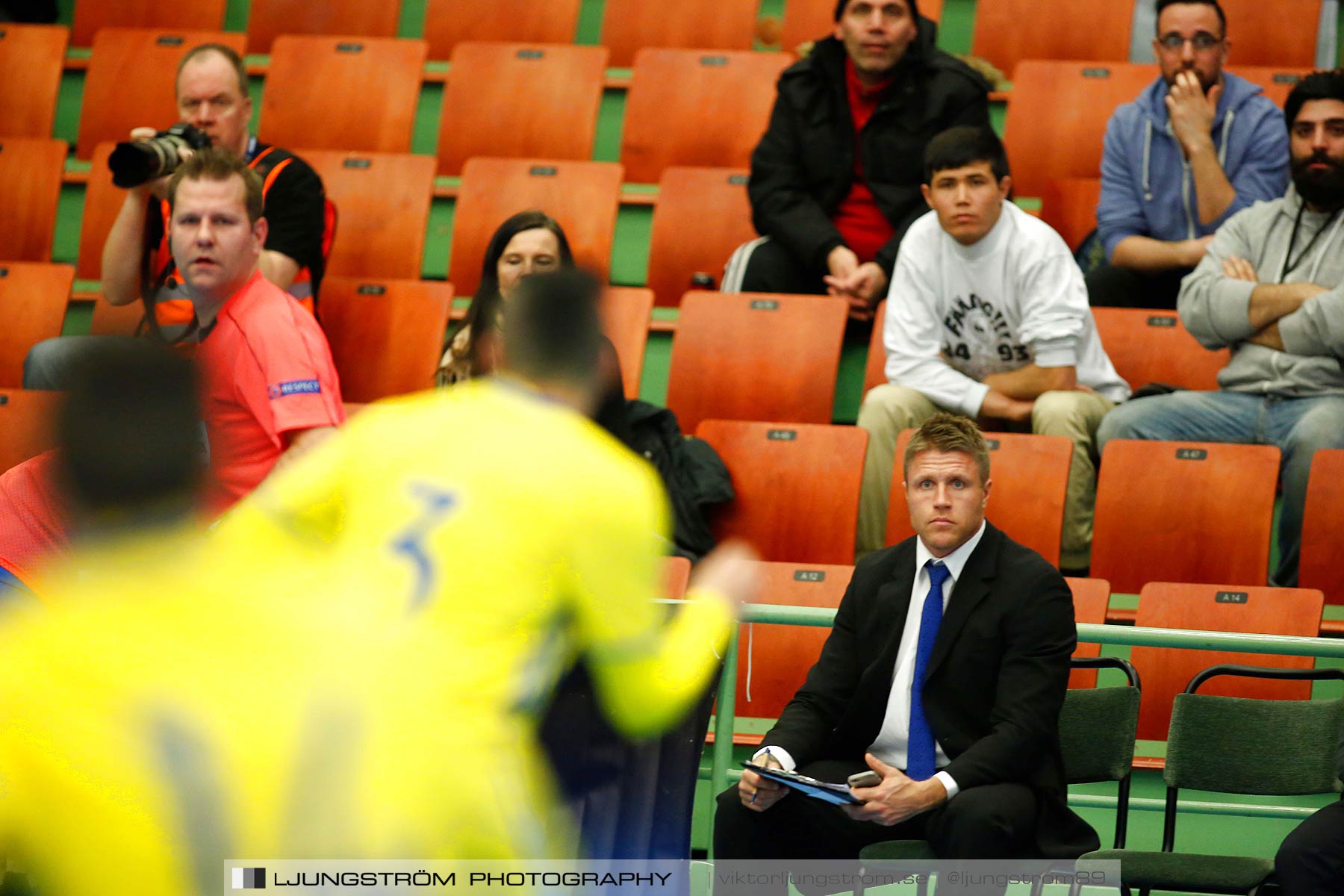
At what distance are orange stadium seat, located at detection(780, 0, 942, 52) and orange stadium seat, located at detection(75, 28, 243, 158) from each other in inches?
79.8

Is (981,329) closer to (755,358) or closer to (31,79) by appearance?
(755,358)

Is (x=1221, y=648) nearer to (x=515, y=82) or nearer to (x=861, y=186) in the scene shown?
(x=861, y=186)

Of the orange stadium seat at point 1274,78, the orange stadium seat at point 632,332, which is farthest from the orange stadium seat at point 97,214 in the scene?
the orange stadium seat at point 1274,78

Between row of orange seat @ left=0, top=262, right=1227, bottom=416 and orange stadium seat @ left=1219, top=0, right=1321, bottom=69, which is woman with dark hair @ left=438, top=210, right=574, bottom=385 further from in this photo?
orange stadium seat @ left=1219, top=0, right=1321, bottom=69

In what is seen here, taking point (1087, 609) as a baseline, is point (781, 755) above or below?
below

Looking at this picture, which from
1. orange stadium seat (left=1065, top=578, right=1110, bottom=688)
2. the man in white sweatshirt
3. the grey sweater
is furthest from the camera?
the man in white sweatshirt

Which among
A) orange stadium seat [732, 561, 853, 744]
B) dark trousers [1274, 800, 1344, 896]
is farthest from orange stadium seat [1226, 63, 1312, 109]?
dark trousers [1274, 800, 1344, 896]

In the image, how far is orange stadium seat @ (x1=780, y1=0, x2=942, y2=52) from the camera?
595cm

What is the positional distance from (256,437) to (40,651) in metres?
1.62

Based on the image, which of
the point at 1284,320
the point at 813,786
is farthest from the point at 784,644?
the point at 1284,320

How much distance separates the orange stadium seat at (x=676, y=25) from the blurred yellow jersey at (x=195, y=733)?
15.0ft

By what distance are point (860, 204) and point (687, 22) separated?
1441 millimetres

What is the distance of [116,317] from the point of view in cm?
462

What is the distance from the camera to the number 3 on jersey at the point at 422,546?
1796mm
